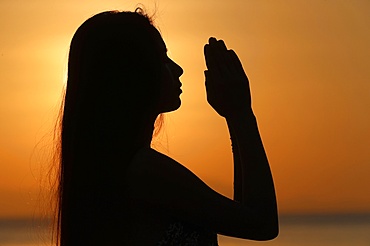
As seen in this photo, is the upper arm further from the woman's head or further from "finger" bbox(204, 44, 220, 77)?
"finger" bbox(204, 44, 220, 77)

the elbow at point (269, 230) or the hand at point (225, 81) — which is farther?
the hand at point (225, 81)

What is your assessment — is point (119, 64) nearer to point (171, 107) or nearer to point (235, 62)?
point (171, 107)

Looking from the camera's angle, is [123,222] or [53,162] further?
[53,162]

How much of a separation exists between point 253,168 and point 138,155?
1.13 ft

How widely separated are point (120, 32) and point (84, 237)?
65 cm

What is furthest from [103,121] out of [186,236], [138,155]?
[186,236]

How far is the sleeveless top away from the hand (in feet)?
1.18

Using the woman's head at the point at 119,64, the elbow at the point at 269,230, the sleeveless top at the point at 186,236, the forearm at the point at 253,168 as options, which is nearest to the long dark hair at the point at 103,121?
the woman's head at the point at 119,64

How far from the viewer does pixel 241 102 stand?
10.6 ft

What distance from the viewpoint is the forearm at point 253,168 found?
312 centimetres

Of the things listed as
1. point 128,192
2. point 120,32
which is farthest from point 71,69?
point 128,192

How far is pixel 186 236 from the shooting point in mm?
3217

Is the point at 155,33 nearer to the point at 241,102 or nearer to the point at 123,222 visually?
the point at 241,102

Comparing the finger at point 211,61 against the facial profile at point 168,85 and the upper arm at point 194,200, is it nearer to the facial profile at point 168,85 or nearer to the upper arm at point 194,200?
the facial profile at point 168,85
